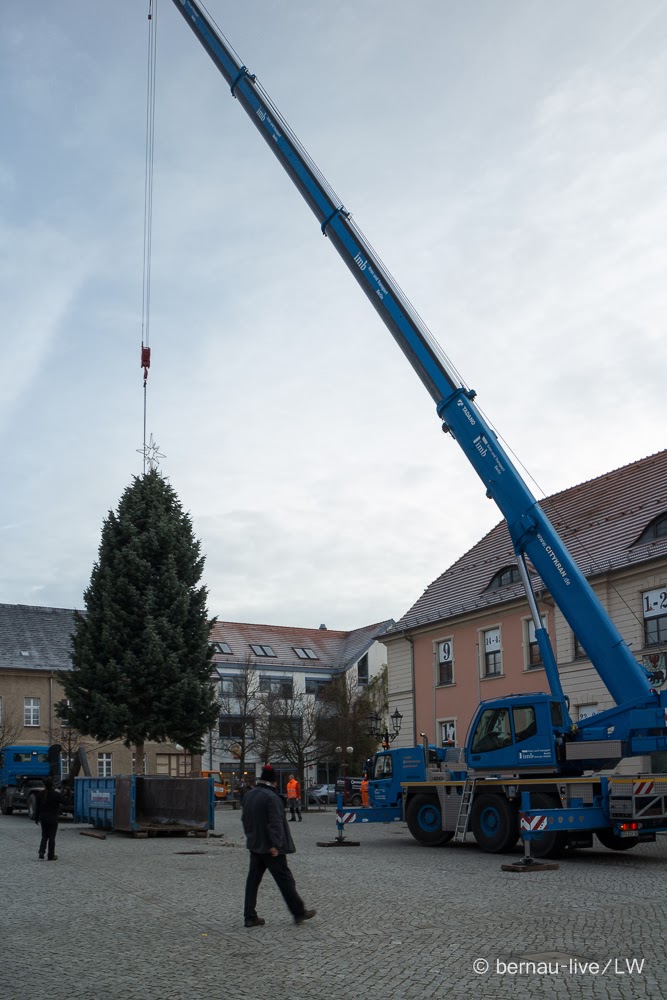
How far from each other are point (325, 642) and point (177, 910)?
65.4 m

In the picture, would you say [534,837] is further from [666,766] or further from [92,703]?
[92,703]

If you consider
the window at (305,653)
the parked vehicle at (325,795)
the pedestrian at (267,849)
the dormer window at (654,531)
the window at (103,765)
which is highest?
the dormer window at (654,531)

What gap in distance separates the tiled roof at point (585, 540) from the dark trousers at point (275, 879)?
798 inches

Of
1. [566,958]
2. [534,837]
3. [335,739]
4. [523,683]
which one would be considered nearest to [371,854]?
[534,837]

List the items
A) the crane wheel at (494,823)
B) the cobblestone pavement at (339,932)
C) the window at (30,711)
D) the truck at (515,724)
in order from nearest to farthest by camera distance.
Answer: the cobblestone pavement at (339,932), the truck at (515,724), the crane wheel at (494,823), the window at (30,711)

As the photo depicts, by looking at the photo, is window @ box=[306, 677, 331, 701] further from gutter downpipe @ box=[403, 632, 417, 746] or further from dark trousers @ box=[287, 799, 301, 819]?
dark trousers @ box=[287, 799, 301, 819]

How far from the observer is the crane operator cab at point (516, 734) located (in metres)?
18.9

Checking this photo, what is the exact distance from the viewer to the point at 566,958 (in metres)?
8.27

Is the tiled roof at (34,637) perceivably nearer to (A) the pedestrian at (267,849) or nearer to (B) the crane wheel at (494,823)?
(B) the crane wheel at (494,823)

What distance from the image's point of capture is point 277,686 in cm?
6894

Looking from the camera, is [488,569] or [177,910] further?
[488,569]

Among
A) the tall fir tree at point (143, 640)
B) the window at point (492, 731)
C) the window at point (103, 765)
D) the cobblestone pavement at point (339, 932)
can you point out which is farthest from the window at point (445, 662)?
the window at point (103, 765)

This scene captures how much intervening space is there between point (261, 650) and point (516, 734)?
53762mm

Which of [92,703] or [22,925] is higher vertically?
[92,703]
